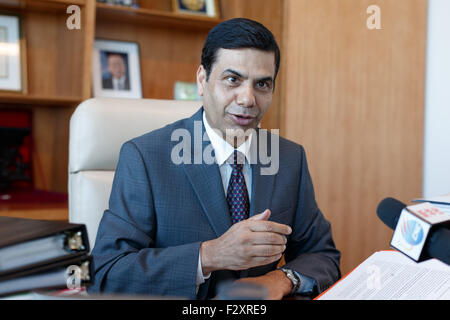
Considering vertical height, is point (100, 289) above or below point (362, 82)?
below

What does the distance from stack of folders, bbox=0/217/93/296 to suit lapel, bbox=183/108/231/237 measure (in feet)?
1.94

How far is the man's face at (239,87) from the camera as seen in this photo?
1.20 meters

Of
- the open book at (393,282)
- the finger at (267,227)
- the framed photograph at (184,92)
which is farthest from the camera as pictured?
the framed photograph at (184,92)

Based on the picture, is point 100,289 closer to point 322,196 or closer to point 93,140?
point 93,140

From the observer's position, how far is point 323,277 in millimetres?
1091

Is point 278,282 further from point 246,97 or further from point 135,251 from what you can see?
point 246,97

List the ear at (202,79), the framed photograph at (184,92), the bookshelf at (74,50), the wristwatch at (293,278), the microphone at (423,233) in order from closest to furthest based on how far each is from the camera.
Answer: the microphone at (423,233)
the wristwatch at (293,278)
the ear at (202,79)
the bookshelf at (74,50)
the framed photograph at (184,92)

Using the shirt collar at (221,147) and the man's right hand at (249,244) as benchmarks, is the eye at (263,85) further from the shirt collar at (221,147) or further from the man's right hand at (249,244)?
the man's right hand at (249,244)

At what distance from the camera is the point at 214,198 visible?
116 cm

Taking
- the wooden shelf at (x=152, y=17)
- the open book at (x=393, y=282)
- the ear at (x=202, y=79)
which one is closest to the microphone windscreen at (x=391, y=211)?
the open book at (x=393, y=282)

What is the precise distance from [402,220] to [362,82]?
2.18 meters

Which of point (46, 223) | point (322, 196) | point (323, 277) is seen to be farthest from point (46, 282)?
point (322, 196)

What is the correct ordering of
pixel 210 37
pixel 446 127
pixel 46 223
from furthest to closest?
pixel 446 127 < pixel 210 37 < pixel 46 223

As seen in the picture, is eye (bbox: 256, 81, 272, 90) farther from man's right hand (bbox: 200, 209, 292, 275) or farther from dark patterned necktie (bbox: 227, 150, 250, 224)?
man's right hand (bbox: 200, 209, 292, 275)
